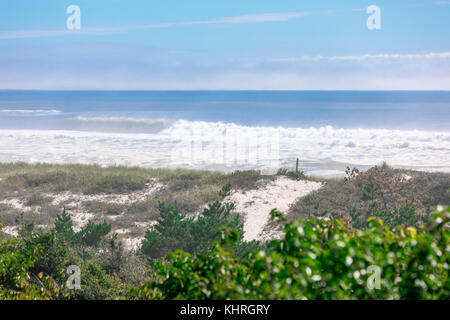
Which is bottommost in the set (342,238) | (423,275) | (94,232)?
(94,232)

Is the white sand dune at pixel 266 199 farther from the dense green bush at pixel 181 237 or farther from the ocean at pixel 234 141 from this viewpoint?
the ocean at pixel 234 141

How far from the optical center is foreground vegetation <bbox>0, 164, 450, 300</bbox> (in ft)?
11.4

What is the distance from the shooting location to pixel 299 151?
37.5m

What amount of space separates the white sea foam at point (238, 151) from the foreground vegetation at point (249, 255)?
9730 millimetres

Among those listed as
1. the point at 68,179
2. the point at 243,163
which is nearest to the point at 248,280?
the point at 68,179

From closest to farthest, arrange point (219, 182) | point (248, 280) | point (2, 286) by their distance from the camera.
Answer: point (248, 280) < point (2, 286) < point (219, 182)

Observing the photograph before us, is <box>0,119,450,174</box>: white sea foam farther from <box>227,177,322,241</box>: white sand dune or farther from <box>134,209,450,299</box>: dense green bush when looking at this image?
<box>134,209,450,299</box>: dense green bush

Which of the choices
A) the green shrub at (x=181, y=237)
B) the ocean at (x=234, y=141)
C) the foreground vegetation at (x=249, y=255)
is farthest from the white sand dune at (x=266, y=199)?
the ocean at (x=234, y=141)

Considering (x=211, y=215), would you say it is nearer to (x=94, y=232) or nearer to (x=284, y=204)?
(x=94, y=232)

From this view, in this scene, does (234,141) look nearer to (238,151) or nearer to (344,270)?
(238,151)

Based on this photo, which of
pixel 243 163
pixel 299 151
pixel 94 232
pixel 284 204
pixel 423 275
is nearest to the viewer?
pixel 423 275

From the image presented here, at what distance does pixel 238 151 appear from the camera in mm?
37406

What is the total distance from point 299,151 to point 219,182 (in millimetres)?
17564

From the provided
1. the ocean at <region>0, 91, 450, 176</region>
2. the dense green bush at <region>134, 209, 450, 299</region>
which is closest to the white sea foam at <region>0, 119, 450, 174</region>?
the ocean at <region>0, 91, 450, 176</region>
